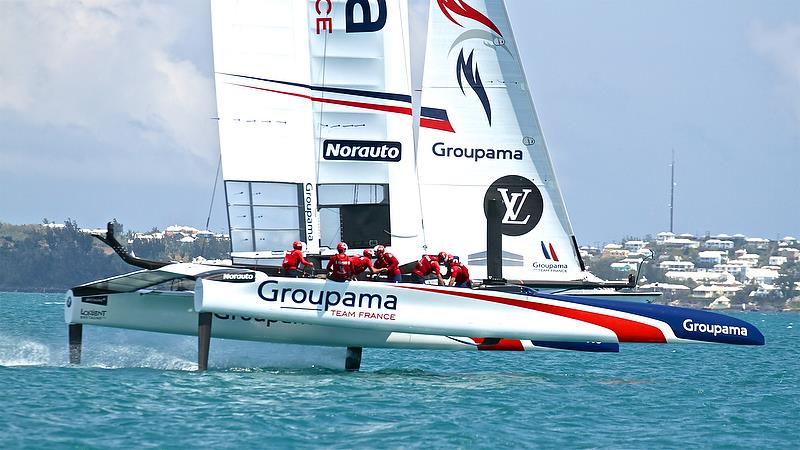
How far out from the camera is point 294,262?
59.3ft

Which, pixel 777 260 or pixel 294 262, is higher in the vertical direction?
pixel 294 262

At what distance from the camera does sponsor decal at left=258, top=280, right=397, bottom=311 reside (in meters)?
17.3

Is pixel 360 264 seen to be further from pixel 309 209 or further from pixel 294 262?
pixel 309 209

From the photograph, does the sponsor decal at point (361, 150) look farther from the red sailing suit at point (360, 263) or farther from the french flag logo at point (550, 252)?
the french flag logo at point (550, 252)

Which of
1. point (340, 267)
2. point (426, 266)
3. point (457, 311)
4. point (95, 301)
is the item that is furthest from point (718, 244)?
point (95, 301)

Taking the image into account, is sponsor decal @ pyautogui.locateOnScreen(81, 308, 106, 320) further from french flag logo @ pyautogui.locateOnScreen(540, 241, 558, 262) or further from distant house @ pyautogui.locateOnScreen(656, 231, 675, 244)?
distant house @ pyautogui.locateOnScreen(656, 231, 675, 244)

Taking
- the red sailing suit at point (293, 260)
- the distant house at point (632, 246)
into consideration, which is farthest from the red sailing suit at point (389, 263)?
the distant house at point (632, 246)

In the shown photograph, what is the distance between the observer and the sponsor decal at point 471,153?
2023cm

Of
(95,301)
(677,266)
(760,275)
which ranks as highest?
(95,301)

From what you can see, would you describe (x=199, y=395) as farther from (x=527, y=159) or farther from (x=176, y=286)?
(x=527, y=159)

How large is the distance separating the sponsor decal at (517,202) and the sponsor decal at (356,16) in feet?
9.70

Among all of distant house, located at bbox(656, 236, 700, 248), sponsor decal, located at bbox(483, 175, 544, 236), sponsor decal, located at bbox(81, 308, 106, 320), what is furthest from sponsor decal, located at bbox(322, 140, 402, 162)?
distant house, located at bbox(656, 236, 700, 248)

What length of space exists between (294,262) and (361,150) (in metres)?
2.54

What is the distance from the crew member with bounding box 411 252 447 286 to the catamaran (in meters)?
0.75
